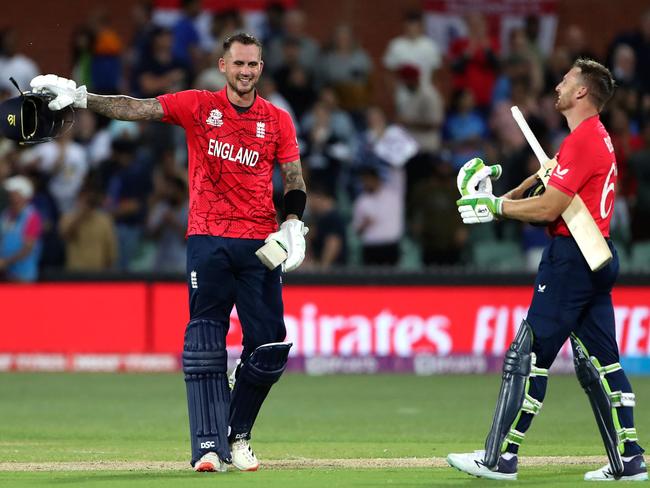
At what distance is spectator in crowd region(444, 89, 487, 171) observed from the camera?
1869cm

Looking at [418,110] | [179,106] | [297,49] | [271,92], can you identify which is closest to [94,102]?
[179,106]

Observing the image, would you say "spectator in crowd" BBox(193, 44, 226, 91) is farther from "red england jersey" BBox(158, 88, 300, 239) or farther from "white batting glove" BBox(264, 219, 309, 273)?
"white batting glove" BBox(264, 219, 309, 273)

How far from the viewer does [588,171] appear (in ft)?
26.2

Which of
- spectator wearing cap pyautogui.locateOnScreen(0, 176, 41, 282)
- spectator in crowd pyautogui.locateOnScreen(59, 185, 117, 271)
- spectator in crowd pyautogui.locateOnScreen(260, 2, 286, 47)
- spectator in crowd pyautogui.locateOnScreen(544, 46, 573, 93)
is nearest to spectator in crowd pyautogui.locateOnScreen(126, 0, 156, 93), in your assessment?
spectator in crowd pyautogui.locateOnScreen(260, 2, 286, 47)

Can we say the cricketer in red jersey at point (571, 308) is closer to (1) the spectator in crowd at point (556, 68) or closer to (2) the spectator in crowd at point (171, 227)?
(2) the spectator in crowd at point (171, 227)

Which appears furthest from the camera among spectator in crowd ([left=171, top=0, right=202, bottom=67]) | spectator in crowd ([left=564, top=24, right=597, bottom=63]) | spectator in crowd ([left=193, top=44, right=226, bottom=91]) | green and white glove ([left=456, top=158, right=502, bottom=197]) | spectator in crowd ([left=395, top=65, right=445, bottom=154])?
spectator in crowd ([left=171, top=0, right=202, bottom=67])

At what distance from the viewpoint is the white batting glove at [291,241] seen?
28.0 feet

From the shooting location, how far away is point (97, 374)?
54.2ft

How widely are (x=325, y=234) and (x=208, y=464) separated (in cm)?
928

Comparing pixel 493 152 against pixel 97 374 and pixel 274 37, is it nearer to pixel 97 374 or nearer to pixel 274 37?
pixel 274 37

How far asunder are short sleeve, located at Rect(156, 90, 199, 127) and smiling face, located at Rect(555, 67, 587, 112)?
228 cm

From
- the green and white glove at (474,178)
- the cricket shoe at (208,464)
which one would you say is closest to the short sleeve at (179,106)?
the green and white glove at (474,178)

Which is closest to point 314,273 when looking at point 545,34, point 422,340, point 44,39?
point 422,340

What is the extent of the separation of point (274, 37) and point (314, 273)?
4.14m
